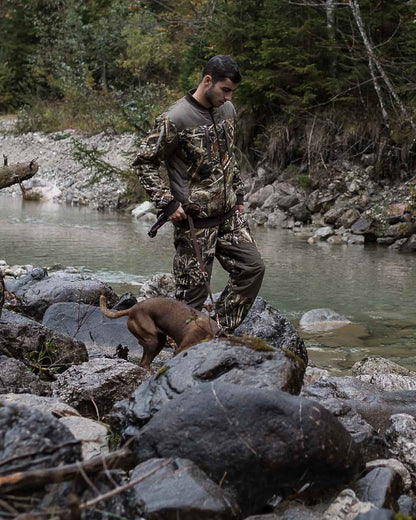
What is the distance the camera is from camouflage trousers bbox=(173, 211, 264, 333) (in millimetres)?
4805

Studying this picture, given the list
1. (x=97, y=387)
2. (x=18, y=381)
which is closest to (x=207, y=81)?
(x=97, y=387)

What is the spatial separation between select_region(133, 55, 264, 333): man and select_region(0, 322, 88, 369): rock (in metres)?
0.87

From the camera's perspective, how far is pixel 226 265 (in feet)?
16.5

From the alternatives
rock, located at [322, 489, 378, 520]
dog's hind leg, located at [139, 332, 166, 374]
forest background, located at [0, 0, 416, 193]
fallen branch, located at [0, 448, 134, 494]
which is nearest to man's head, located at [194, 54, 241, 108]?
dog's hind leg, located at [139, 332, 166, 374]

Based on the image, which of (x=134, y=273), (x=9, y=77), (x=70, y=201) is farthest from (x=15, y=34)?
(x=134, y=273)

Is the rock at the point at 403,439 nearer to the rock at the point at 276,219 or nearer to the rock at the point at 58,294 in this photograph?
the rock at the point at 58,294

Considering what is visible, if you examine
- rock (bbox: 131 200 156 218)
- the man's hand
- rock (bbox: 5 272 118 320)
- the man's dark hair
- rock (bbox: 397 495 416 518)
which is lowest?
rock (bbox: 131 200 156 218)

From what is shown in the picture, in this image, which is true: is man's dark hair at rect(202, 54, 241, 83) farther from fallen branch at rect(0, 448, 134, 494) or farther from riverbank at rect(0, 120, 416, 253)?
riverbank at rect(0, 120, 416, 253)

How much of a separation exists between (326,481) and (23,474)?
117cm

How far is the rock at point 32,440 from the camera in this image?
230 cm

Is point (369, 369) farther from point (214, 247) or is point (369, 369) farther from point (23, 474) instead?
point (23, 474)

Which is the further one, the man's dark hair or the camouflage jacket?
the camouflage jacket

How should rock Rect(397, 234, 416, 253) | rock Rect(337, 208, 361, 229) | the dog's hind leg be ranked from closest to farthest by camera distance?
the dog's hind leg → rock Rect(397, 234, 416, 253) → rock Rect(337, 208, 361, 229)

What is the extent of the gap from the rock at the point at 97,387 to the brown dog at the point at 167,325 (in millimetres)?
534
